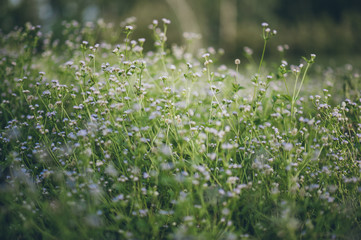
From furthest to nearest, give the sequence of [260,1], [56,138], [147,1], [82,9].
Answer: [260,1] → [147,1] → [82,9] → [56,138]

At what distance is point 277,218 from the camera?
6.75ft

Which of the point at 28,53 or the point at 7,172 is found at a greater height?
the point at 28,53

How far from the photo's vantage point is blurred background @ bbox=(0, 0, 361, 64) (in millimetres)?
15867

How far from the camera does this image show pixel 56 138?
2.73 metres

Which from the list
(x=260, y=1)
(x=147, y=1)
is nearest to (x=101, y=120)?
(x=147, y=1)

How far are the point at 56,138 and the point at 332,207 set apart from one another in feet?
8.07

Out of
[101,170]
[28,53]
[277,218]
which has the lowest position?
[277,218]

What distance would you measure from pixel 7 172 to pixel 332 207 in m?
2.74

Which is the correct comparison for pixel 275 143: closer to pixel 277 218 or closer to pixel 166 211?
pixel 277 218

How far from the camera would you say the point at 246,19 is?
62.3 feet

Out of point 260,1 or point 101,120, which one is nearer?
point 101,120

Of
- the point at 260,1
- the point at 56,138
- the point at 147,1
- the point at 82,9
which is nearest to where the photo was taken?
the point at 56,138

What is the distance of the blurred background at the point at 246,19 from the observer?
15.9 metres

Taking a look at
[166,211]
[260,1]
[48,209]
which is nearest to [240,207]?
[166,211]
